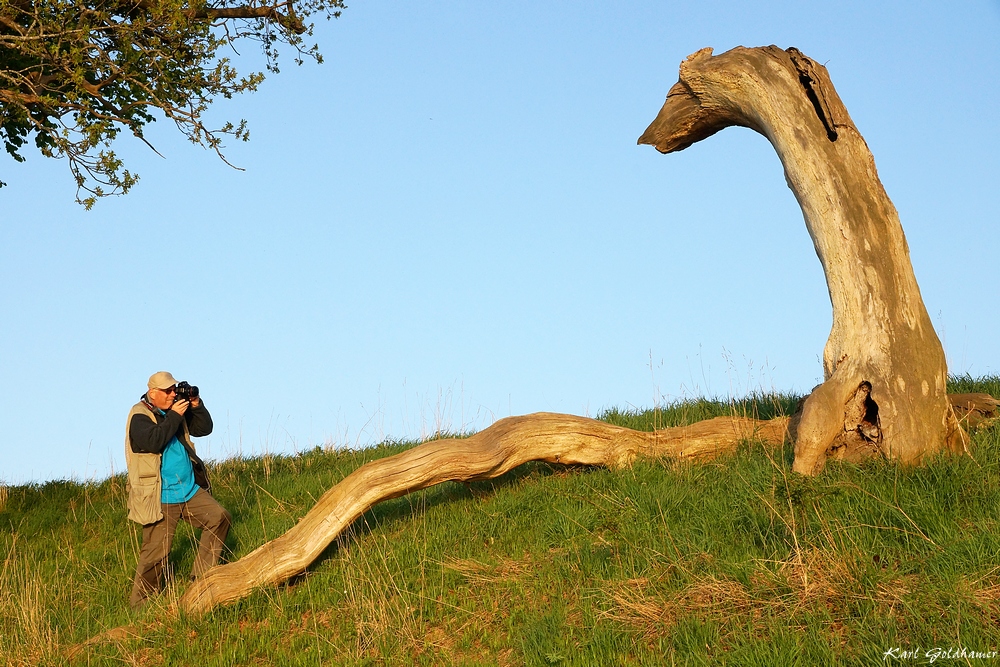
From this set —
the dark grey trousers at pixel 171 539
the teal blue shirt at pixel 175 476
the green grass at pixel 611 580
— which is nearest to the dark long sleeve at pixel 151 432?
the teal blue shirt at pixel 175 476

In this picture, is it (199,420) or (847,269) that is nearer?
(847,269)

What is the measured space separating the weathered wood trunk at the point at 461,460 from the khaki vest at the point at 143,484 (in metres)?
0.92

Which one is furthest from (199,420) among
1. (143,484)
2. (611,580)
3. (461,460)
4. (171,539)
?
(611,580)

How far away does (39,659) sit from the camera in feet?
25.7

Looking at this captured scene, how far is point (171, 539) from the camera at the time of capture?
9.12 metres

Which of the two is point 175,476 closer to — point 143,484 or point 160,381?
point 143,484

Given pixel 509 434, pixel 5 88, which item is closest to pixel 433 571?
pixel 509 434

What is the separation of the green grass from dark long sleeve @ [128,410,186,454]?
1517 mm

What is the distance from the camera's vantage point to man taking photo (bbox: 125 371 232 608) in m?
8.91

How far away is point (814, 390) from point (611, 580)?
3.36 meters

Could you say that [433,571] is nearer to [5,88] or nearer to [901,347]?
[901,347]

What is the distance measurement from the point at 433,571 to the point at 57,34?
7163mm

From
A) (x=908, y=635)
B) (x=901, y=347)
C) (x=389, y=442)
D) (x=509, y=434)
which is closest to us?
(x=908, y=635)

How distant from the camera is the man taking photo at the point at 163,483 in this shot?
29.2 ft
